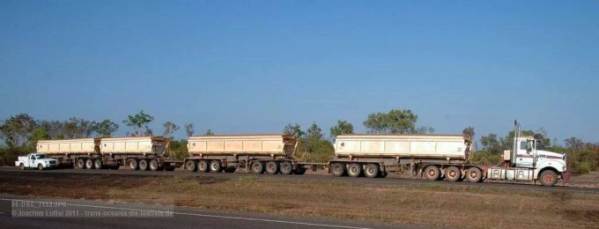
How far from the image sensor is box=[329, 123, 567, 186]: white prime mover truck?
3506 centimetres

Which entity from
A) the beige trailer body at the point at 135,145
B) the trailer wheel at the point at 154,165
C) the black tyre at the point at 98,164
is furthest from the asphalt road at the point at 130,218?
the black tyre at the point at 98,164

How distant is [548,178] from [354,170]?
39.2ft

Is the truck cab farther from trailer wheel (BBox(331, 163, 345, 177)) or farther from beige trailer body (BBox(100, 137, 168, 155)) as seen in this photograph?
beige trailer body (BBox(100, 137, 168, 155))

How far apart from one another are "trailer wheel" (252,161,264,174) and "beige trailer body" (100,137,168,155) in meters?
11.7

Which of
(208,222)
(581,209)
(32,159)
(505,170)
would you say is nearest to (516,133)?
(505,170)

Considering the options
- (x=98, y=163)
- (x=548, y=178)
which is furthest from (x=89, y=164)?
(x=548, y=178)

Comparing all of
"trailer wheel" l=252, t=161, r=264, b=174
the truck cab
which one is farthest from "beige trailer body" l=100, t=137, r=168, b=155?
the truck cab

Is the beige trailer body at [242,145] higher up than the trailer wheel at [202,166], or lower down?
higher up

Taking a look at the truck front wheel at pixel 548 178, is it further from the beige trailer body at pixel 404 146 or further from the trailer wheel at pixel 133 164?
the trailer wheel at pixel 133 164

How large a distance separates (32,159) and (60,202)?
37.3 metres

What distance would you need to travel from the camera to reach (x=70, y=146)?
203 ft

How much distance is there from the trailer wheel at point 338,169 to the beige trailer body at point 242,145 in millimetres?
4843

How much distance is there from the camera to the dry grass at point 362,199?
20.5 meters

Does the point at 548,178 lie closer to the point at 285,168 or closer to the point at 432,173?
the point at 432,173
